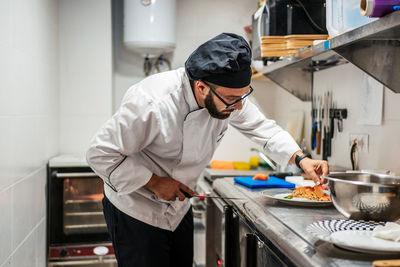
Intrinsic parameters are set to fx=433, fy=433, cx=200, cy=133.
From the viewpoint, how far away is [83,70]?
11.1 ft

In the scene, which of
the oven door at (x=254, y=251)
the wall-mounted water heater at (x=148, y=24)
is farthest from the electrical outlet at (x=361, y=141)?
the wall-mounted water heater at (x=148, y=24)

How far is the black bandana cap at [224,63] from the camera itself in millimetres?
1570

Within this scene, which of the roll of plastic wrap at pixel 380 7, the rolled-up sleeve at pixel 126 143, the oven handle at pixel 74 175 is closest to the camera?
the roll of plastic wrap at pixel 380 7

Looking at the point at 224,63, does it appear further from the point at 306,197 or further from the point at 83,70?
the point at 83,70

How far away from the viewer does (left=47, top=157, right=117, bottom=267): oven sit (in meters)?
2.96

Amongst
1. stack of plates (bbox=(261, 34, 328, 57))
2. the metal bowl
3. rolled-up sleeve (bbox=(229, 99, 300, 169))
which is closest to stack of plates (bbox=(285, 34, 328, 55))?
stack of plates (bbox=(261, 34, 328, 57))

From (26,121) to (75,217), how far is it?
0.94 m

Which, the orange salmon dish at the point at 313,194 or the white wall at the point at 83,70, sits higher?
the white wall at the point at 83,70

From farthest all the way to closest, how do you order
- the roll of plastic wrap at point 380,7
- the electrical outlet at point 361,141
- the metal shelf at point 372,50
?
the electrical outlet at point 361,141, the metal shelf at point 372,50, the roll of plastic wrap at point 380,7

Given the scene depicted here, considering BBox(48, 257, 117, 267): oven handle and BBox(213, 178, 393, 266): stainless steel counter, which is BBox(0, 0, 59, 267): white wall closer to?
BBox(48, 257, 117, 267): oven handle

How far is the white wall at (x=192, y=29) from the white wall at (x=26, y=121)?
63cm

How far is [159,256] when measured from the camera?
184cm

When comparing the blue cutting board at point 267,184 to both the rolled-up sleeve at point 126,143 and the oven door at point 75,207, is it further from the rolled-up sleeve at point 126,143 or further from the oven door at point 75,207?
the oven door at point 75,207

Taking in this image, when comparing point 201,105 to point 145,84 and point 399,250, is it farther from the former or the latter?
point 399,250
